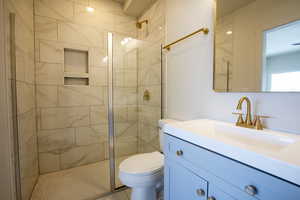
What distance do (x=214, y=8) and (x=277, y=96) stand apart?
91 centimetres

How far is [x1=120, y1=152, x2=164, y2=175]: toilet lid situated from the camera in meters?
1.35

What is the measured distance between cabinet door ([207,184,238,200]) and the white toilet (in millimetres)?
681

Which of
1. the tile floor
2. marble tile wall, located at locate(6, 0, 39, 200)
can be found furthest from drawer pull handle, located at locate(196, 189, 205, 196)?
marble tile wall, located at locate(6, 0, 39, 200)

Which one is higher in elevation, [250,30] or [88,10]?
[88,10]

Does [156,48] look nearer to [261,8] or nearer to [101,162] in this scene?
[261,8]

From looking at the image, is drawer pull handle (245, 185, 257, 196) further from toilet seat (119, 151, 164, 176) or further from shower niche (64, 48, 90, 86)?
shower niche (64, 48, 90, 86)

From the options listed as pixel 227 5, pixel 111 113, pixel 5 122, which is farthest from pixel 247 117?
pixel 5 122

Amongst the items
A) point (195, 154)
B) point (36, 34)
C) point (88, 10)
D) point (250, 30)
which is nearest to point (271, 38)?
point (250, 30)

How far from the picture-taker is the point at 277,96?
948mm

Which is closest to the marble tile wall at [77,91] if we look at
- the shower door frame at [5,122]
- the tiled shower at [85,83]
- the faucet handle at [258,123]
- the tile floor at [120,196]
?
the tiled shower at [85,83]

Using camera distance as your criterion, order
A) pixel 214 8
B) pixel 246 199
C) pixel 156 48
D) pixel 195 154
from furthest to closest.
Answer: pixel 156 48 → pixel 214 8 → pixel 195 154 → pixel 246 199

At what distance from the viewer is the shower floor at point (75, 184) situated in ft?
5.55

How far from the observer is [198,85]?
149cm

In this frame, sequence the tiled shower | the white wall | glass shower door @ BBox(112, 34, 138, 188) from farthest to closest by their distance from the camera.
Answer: the tiled shower → glass shower door @ BBox(112, 34, 138, 188) → the white wall
